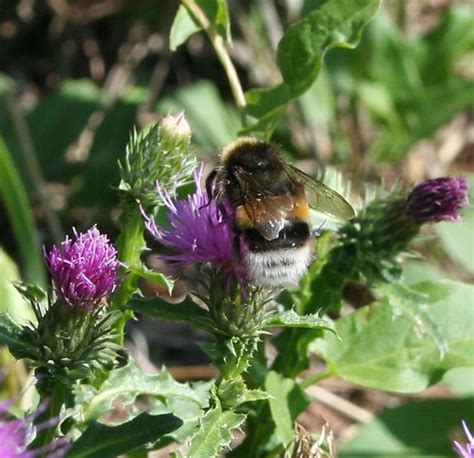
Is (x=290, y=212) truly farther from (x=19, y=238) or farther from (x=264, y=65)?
(x=264, y=65)

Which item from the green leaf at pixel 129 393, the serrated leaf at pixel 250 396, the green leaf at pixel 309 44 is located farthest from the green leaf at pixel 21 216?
the serrated leaf at pixel 250 396

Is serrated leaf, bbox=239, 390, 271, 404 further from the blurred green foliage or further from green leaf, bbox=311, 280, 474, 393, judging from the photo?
the blurred green foliage

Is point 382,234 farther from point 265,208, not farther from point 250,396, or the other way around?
point 250,396

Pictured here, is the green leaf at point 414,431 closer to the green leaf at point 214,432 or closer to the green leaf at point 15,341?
the green leaf at point 214,432

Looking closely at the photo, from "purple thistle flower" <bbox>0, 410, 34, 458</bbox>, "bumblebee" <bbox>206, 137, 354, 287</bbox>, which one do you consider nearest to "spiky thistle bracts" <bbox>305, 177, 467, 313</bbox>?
"bumblebee" <bbox>206, 137, 354, 287</bbox>

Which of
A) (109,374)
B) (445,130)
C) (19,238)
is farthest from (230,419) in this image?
(445,130)

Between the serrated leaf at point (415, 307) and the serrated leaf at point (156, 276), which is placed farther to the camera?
the serrated leaf at point (415, 307)

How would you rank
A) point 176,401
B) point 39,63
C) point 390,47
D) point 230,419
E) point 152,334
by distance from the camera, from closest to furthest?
point 230,419 → point 176,401 → point 152,334 → point 390,47 → point 39,63
